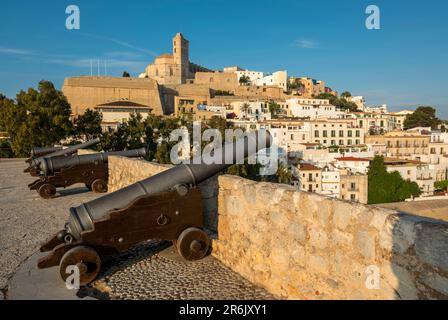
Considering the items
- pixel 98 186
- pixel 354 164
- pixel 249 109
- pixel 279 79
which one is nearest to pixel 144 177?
pixel 98 186

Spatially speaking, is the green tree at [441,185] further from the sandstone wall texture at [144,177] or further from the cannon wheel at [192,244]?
the cannon wheel at [192,244]

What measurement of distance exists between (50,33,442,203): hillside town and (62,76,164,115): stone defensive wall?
20cm

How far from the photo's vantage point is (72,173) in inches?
341

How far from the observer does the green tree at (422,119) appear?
8719 cm

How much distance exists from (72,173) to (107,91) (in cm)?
7469

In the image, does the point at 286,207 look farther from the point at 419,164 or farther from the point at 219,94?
the point at 219,94

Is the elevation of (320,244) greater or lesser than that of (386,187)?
greater

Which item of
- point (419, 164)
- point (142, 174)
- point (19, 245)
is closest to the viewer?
point (19, 245)

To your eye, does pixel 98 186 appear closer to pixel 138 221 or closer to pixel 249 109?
pixel 138 221

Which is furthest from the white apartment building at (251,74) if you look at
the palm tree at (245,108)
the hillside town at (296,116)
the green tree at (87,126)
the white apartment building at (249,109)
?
the green tree at (87,126)

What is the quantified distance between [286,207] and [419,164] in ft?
170
